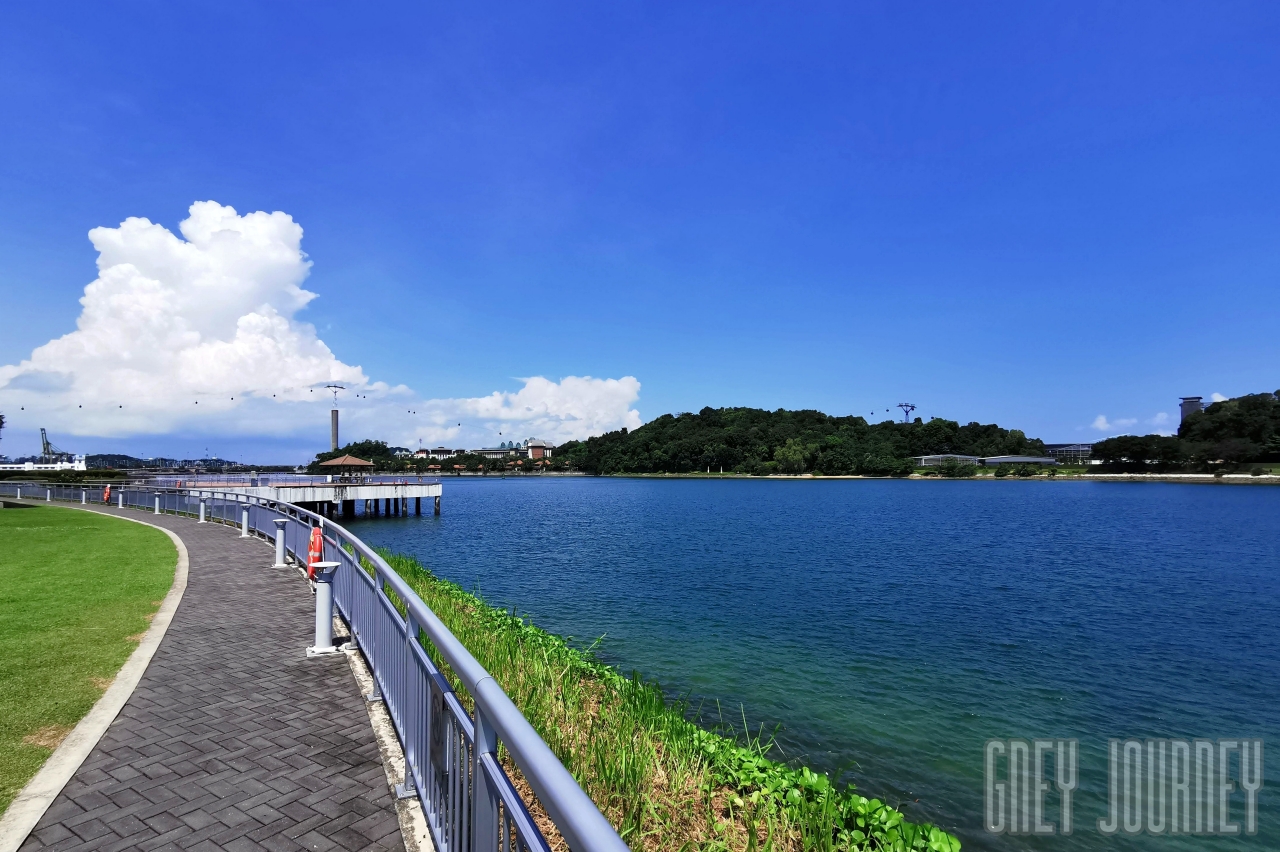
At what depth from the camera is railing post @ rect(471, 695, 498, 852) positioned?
2.52m

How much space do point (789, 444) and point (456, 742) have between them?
156013 mm

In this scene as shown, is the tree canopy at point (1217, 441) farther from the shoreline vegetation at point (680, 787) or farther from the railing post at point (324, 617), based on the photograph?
the railing post at point (324, 617)

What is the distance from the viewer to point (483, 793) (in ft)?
8.46

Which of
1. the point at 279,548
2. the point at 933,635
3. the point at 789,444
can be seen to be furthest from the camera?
the point at 789,444

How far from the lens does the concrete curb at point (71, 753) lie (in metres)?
3.83

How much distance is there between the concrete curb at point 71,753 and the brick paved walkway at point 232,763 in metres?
0.07

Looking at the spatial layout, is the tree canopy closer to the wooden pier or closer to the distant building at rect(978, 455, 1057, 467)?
the distant building at rect(978, 455, 1057, 467)

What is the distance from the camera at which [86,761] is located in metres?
4.68

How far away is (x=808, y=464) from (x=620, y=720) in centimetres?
15346

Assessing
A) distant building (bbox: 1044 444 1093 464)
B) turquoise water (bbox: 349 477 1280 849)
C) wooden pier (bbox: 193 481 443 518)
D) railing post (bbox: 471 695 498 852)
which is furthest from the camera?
distant building (bbox: 1044 444 1093 464)

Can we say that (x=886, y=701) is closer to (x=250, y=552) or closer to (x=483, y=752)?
(x=483, y=752)

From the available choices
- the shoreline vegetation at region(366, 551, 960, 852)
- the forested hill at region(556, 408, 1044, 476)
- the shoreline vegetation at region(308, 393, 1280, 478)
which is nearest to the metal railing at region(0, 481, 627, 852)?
the shoreline vegetation at region(366, 551, 960, 852)

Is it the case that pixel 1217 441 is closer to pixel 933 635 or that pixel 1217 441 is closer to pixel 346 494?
pixel 933 635

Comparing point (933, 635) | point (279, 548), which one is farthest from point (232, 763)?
point (933, 635)
